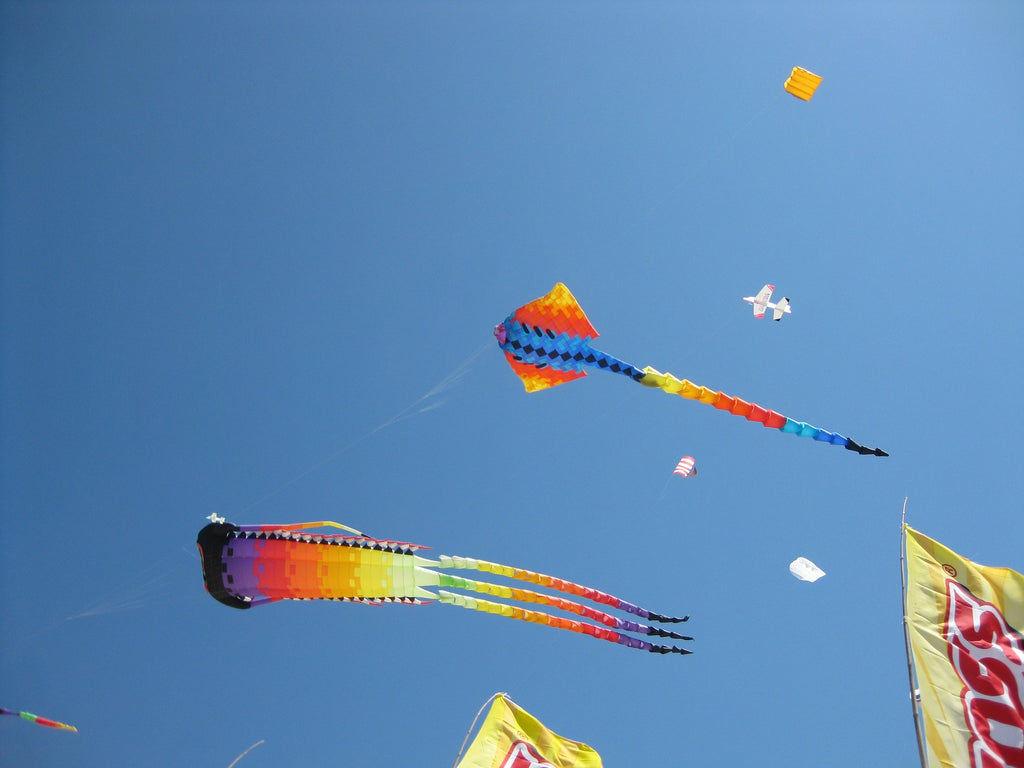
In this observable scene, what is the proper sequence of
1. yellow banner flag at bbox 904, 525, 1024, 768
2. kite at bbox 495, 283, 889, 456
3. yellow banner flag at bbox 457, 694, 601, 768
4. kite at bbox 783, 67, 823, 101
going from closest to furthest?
yellow banner flag at bbox 904, 525, 1024, 768 < yellow banner flag at bbox 457, 694, 601, 768 < kite at bbox 495, 283, 889, 456 < kite at bbox 783, 67, 823, 101

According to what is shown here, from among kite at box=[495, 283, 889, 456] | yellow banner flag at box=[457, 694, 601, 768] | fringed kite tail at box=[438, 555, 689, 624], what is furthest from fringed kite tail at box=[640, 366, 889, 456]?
yellow banner flag at box=[457, 694, 601, 768]

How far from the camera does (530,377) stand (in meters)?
17.1

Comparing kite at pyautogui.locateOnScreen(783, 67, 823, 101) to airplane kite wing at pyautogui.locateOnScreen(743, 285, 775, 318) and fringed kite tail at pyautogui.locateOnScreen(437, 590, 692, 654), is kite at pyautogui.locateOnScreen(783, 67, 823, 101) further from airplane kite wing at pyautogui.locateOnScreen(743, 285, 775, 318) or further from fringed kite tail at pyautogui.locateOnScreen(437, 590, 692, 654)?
fringed kite tail at pyautogui.locateOnScreen(437, 590, 692, 654)

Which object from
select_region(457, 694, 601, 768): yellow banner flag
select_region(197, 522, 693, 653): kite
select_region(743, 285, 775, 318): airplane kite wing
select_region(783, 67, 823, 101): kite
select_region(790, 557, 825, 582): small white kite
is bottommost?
select_region(457, 694, 601, 768): yellow banner flag

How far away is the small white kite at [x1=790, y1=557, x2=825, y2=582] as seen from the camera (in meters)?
20.0

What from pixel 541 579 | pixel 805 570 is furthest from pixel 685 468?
pixel 541 579

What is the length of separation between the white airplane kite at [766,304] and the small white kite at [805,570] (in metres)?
8.24

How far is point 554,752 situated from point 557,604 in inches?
133

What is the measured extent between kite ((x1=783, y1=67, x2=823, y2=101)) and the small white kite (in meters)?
15.3

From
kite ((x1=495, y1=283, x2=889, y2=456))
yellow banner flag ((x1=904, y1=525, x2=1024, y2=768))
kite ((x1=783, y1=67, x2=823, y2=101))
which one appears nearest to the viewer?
yellow banner flag ((x1=904, y1=525, x2=1024, y2=768))

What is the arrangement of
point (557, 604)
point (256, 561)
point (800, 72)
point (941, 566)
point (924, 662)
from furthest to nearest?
1. point (800, 72)
2. point (557, 604)
3. point (256, 561)
4. point (941, 566)
5. point (924, 662)

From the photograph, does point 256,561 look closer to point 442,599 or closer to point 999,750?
point 442,599

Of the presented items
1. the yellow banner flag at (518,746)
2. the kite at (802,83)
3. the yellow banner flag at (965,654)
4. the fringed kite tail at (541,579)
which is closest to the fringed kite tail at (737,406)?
the yellow banner flag at (965,654)

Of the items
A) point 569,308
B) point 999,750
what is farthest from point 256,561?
point 999,750
